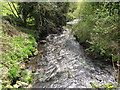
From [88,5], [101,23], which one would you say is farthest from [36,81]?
[88,5]

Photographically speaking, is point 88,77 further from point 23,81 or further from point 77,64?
point 23,81

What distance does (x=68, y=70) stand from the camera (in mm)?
7441

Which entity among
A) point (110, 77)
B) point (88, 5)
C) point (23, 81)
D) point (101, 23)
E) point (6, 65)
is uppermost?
point (88, 5)

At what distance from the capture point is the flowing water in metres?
6.14

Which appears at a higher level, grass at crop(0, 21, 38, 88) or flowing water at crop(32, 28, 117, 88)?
grass at crop(0, 21, 38, 88)

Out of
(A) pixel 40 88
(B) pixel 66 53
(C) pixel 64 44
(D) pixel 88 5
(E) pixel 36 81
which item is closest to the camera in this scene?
(A) pixel 40 88

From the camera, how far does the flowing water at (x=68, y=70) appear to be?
20.2 ft

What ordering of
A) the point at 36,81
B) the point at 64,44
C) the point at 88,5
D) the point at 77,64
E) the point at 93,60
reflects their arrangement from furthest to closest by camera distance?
the point at 64,44 → the point at 88,5 → the point at 93,60 → the point at 77,64 → the point at 36,81

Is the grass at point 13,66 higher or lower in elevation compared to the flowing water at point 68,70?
higher

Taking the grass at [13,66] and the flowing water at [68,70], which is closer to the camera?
the grass at [13,66]

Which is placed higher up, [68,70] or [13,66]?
[13,66]

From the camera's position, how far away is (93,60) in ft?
29.0

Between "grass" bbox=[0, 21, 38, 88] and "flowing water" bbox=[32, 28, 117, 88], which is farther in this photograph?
"flowing water" bbox=[32, 28, 117, 88]

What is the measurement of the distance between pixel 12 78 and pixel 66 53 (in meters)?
5.40
